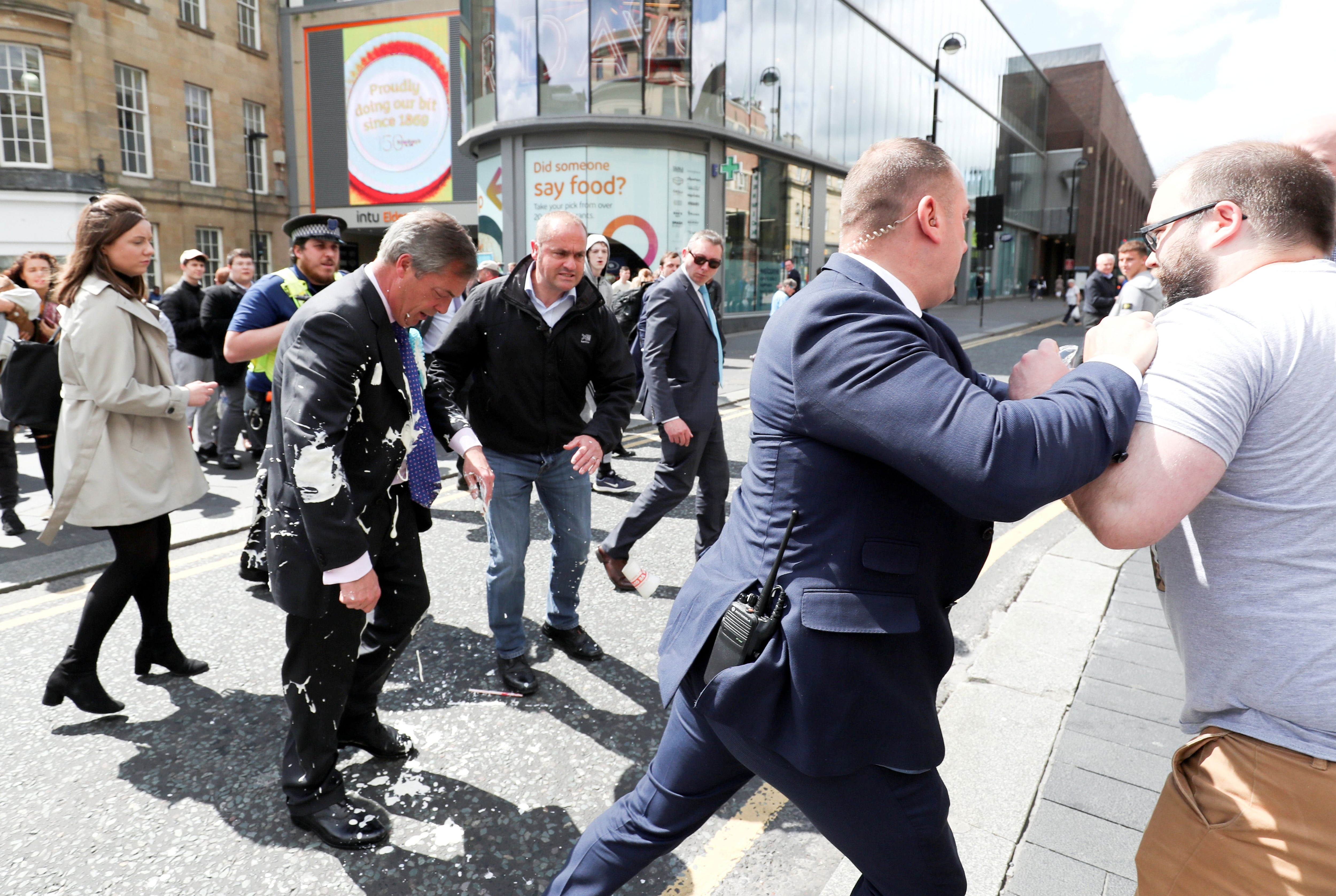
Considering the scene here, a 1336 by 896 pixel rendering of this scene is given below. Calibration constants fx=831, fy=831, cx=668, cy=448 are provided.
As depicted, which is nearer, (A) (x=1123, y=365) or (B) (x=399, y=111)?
(A) (x=1123, y=365)

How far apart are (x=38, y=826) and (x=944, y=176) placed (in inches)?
125

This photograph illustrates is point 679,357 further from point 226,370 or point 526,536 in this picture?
point 226,370

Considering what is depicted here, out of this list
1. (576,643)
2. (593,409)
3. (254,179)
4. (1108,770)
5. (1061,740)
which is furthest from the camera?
(254,179)

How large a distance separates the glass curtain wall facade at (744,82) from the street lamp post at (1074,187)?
86.1 ft

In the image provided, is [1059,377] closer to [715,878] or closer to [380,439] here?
[715,878]

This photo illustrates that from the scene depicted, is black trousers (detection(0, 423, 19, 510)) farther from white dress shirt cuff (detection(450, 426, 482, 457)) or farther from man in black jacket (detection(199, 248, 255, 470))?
white dress shirt cuff (detection(450, 426, 482, 457))

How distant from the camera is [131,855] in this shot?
8.06 ft

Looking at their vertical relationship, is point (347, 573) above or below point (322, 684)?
above

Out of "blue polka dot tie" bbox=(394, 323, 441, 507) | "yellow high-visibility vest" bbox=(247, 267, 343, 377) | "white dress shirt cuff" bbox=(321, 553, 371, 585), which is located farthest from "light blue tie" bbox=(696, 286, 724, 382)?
"white dress shirt cuff" bbox=(321, 553, 371, 585)

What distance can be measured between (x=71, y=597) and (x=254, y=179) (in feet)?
92.3

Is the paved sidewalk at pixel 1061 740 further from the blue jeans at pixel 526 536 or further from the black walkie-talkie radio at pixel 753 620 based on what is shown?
the blue jeans at pixel 526 536

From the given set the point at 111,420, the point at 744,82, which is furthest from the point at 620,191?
the point at 111,420

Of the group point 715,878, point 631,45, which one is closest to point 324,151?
point 631,45

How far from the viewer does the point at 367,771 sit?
295 cm
